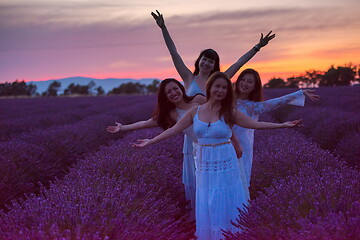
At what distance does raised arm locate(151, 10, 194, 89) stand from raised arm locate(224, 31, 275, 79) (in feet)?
1.21

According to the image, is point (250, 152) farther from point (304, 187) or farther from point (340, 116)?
point (340, 116)

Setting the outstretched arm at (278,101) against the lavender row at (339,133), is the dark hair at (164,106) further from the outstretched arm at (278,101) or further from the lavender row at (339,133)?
the lavender row at (339,133)

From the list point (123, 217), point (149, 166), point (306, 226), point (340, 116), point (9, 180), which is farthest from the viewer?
point (340, 116)

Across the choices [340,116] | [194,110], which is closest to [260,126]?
[194,110]

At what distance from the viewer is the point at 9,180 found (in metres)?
3.55

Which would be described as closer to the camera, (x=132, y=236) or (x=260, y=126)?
(x=132, y=236)

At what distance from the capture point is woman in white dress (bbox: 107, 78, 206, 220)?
123 inches

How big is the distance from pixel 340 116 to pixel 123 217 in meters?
5.42

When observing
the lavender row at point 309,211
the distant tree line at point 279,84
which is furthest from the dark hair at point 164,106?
the distant tree line at point 279,84

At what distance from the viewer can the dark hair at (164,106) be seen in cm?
314

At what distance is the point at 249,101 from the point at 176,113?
26.7 inches

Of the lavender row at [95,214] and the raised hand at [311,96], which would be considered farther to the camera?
the raised hand at [311,96]

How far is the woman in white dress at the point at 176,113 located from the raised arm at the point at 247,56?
50 centimetres

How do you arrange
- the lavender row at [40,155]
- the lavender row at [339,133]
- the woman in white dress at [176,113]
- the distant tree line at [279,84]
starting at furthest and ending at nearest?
the distant tree line at [279,84] < the lavender row at [339,133] < the lavender row at [40,155] < the woman in white dress at [176,113]
